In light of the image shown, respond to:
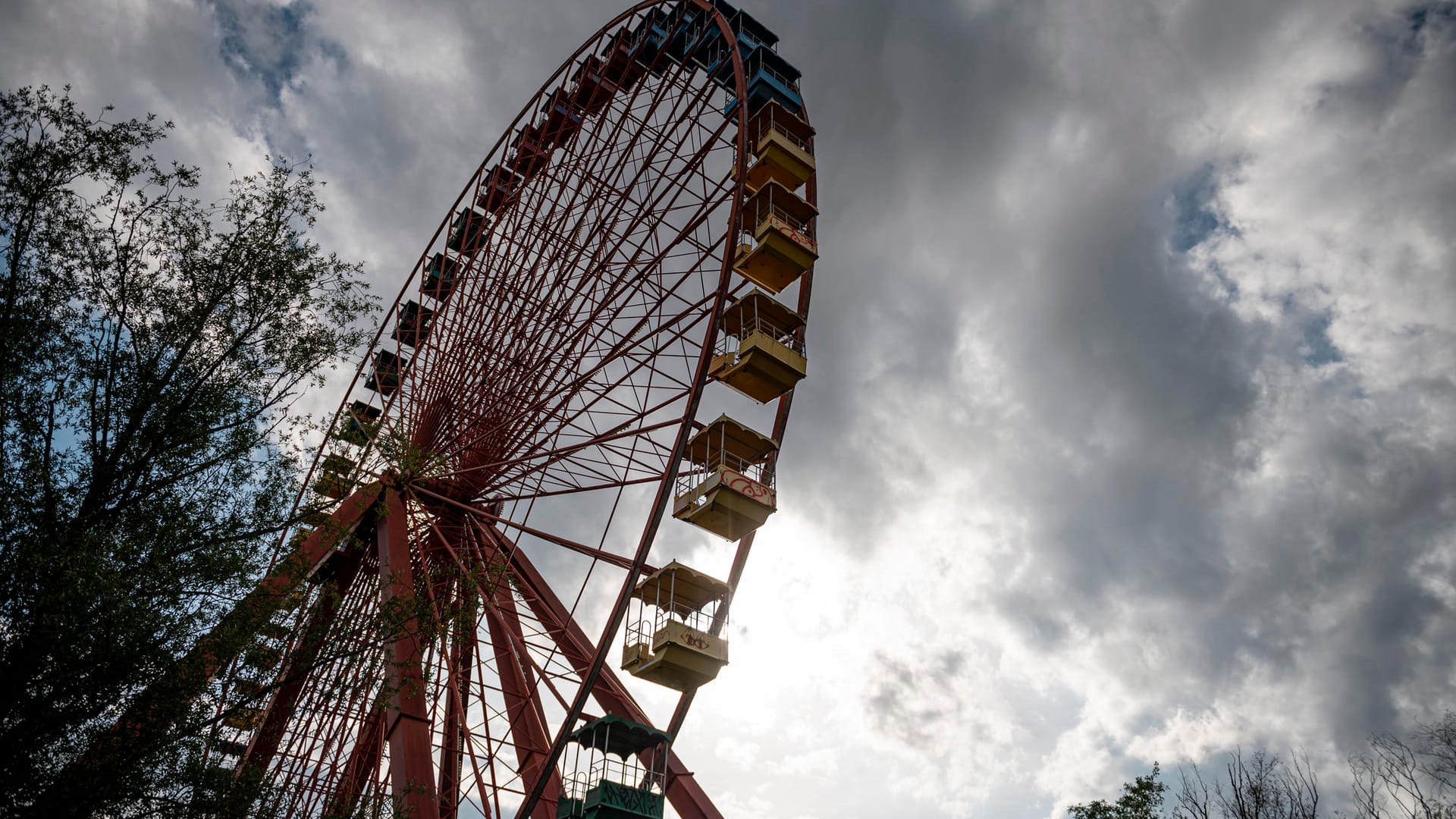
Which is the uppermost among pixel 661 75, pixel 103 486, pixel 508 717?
pixel 661 75

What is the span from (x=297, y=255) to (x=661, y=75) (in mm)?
10083

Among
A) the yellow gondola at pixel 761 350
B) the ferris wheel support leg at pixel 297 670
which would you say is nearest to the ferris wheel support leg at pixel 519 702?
the ferris wheel support leg at pixel 297 670

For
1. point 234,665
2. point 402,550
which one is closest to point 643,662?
point 402,550

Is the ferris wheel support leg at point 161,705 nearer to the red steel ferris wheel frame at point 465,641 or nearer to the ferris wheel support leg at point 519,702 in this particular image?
the red steel ferris wheel frame at point 465,641

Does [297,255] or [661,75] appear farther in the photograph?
[661,75]

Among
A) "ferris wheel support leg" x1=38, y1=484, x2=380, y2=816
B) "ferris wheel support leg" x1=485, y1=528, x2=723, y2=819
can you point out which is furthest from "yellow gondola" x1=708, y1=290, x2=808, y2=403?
"ferris wheel support leg" x1=38, y1=484, x2=380, y2=816

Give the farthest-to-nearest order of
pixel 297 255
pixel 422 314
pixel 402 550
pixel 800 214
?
1. pixel 422 314
2. pixel 800 214
3. pixel 402 550
4. pixel 297 255

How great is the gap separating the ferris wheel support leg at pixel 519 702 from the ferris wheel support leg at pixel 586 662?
0.46 metres

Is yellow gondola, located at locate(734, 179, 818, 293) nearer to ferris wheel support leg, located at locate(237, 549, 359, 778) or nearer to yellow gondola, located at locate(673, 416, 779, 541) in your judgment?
yellow gondola, located at locate(673, 416, 779, 541)

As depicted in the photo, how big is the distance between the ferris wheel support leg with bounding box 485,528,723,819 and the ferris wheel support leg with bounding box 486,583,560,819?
1.50ft

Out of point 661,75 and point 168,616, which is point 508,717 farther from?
point 661,75

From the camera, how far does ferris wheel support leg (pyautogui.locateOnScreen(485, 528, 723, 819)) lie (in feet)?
48.9

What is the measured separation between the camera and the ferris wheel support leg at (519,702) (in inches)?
613

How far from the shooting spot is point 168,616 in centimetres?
940
